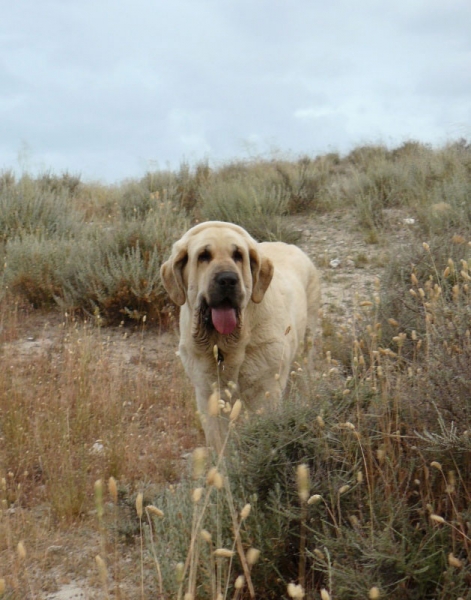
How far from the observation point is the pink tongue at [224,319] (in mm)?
4168

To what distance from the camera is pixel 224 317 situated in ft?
13.7

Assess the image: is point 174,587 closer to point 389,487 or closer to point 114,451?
point 389,487

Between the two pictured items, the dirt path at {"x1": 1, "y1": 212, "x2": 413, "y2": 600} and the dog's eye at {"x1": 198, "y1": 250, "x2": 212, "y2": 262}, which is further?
the dog's eye at {"x1": 198, "y1": 250, "x2": 212, "y2": 262}

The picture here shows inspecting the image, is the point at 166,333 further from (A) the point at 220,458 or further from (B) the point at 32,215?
(A) the point at 220,458

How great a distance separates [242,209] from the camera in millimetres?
10609

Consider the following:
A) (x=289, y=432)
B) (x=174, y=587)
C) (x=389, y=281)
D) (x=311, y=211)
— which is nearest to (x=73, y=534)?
(x=174, y=587)

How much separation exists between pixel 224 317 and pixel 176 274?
55 centimetres

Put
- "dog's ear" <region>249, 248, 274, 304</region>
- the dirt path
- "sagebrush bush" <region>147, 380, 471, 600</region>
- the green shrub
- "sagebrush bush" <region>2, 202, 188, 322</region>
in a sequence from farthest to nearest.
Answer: the green shrub < "sagebrush bush" <region>2, 202, 188, 322</region> < "dog's ear" <region>249, 248, 274, 304</region> < the dirt path < "sagebrush bush" <region>147, 380, 471, 600</region>

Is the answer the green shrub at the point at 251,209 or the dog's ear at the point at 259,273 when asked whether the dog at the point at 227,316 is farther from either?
the green shrub at the point at 251,209

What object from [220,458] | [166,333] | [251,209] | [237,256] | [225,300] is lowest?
[166,333]

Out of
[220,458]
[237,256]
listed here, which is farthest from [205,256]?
[220,458]

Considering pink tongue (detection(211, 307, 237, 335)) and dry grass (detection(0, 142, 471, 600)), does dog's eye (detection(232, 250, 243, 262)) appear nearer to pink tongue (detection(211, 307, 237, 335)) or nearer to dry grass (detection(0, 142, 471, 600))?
pink tongue (detection(211, 307, 237, 335))

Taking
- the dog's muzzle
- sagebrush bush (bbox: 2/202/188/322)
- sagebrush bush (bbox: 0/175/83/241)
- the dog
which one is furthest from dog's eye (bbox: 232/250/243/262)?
sagebrush bush (bbox: 0/175/83/241)

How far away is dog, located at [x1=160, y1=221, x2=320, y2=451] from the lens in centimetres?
419
